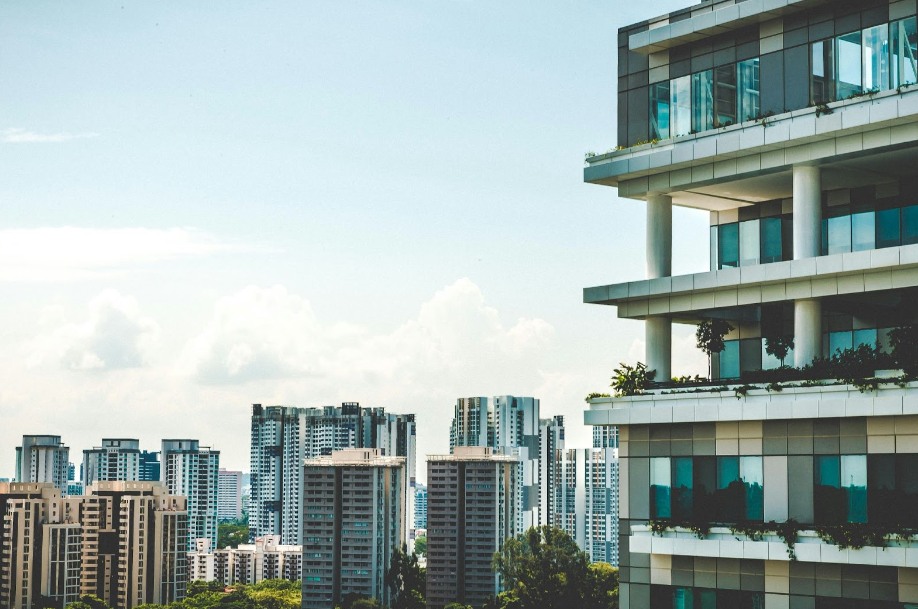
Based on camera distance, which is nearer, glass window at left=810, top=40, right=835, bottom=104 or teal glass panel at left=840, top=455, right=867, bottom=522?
teal glass panel at left=840, top=455, right=867, bottom=522

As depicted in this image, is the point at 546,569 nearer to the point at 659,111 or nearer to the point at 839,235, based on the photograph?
the point at 659,111

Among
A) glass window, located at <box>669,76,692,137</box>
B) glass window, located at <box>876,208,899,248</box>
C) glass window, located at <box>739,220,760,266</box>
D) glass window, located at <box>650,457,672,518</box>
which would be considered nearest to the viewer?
glass window, located at <box>876,208,899,248</box>

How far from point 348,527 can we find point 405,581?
28.4 ft

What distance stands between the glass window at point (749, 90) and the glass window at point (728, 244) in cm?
449

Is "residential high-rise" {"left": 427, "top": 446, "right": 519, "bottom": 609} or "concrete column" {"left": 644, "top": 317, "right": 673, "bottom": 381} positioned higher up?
"concrete column" {"left": 644, "top": 317, "right": 673, "bottom": 381}

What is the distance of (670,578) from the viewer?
33.8 m

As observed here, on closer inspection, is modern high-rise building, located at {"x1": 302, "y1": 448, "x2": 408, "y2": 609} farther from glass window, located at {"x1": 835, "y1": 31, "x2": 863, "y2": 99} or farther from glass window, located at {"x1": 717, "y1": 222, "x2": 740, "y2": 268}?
glass window, located at {"x1": 835, "y1": 31, "x2": 863, "y2": 99}

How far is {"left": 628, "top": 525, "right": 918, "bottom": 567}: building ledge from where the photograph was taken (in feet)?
95.1

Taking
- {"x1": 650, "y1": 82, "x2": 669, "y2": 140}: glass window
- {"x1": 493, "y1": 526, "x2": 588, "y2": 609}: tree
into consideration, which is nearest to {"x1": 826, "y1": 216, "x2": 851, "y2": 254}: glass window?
{"x1": 650, "y1": 82, "x2": 669, "y2": 140}: glass window

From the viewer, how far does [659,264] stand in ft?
117

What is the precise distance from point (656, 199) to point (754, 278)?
170 inches

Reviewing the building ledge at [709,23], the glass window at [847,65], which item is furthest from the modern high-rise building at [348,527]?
the glass window at [847,65]

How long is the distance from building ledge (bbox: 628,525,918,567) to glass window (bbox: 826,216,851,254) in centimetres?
772

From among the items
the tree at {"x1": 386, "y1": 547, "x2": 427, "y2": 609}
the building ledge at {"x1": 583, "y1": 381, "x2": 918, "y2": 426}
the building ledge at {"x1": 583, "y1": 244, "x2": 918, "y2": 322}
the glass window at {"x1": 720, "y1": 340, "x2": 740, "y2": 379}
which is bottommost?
the tree at {"x1": 386, "y1": 547, "x2": 427, "y2": 609}
